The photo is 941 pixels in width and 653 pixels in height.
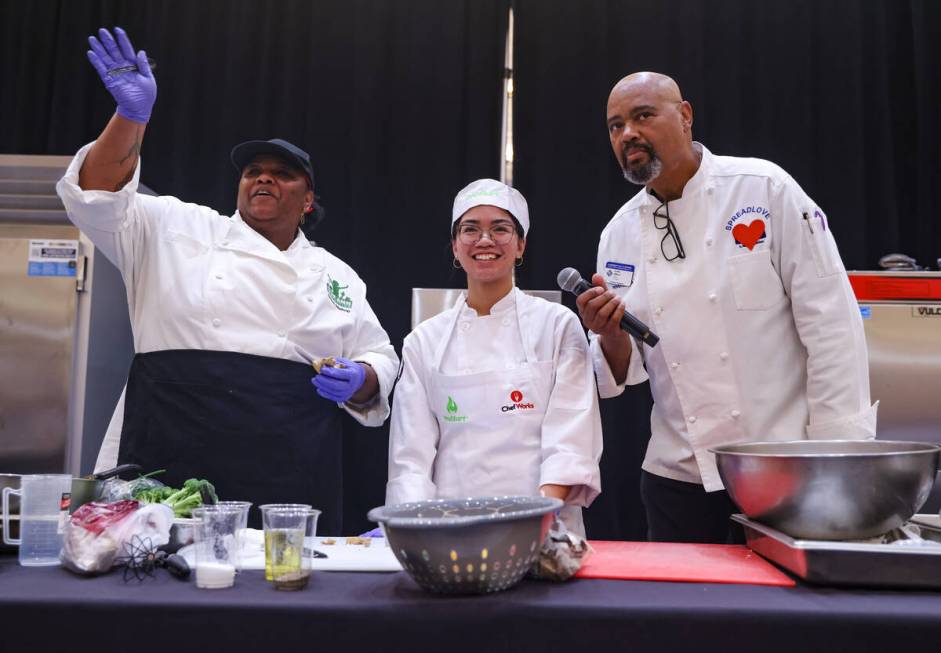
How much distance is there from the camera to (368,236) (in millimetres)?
3578

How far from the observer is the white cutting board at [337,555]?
1223 millimetres

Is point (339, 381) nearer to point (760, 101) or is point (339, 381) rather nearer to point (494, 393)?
point (494, 393)

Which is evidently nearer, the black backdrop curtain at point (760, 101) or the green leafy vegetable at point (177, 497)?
the green leafy vegetable at point (177, 497)

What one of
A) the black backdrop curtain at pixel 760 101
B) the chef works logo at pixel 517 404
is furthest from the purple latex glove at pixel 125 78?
the black backdrop curtain at pixel 760 101

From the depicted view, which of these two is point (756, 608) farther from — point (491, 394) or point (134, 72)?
point (134, 72)

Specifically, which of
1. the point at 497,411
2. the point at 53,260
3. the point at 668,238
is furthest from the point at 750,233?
the point at 53,260

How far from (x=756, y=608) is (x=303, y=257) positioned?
5.66 ft

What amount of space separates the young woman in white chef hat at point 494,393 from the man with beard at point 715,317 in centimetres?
15

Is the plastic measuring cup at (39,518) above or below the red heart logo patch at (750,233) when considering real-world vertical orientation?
below

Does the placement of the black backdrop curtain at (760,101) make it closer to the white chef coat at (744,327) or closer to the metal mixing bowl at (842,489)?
the white chef coat at (744,327)

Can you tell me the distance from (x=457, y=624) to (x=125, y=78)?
4.90ft

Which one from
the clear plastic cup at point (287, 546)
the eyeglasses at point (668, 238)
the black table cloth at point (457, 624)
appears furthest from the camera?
the eyeglasses at point (668, 238)

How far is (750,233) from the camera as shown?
1891 millimetres

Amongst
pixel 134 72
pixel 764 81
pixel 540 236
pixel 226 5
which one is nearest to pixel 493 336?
pixel 134 72
